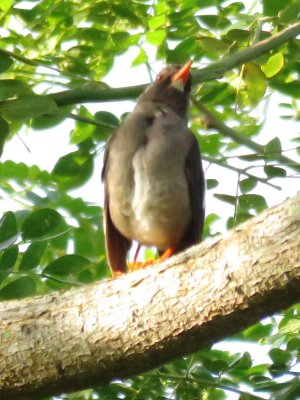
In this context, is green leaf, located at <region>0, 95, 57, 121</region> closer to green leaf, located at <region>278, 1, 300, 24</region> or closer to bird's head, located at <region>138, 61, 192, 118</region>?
green leaf, located at <region>278, 1, 300, 24</region>

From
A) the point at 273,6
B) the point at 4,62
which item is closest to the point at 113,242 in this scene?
the point at 4,62

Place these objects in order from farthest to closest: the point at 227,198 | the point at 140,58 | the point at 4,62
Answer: the point at 140,58 → the point at 227,198 → the point at 4,62

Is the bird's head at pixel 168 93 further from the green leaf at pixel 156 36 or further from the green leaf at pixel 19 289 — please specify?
the green leaf at pixel 19 289

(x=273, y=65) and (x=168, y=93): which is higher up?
(x=168, y=93)

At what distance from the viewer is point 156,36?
5.80 meters

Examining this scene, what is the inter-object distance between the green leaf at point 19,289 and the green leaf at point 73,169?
1.19 meters

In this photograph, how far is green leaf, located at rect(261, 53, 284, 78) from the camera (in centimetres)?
527

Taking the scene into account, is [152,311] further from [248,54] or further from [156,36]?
[156,36]

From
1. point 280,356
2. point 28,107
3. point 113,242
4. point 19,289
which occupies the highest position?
point 28,107

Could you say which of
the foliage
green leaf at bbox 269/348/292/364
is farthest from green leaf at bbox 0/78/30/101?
green leaf at bbox 269/348/292/364

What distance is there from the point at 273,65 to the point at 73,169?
1.33 metres

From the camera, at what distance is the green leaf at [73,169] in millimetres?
5539

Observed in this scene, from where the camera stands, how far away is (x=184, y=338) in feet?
11.5

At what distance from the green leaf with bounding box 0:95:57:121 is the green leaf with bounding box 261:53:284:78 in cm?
135
